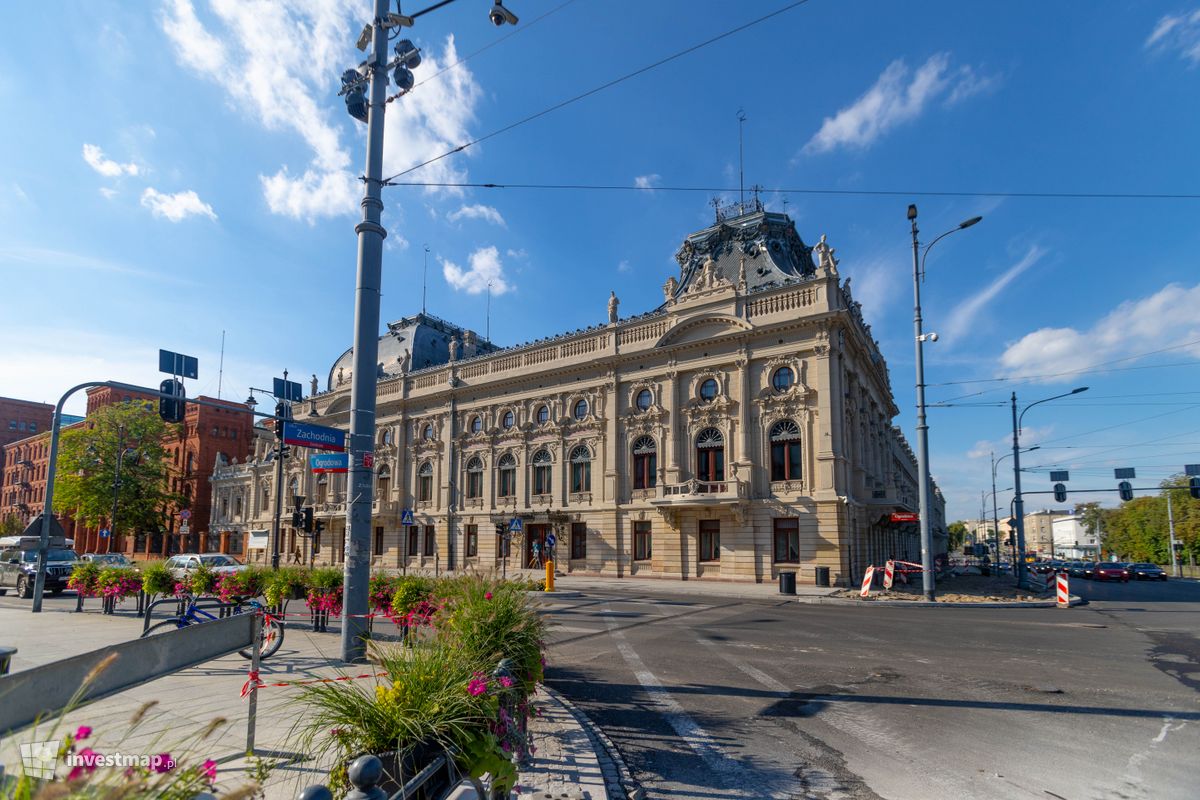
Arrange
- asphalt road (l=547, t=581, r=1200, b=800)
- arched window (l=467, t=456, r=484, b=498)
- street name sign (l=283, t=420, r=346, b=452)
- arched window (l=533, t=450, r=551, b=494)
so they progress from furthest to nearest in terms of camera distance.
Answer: arched window (l=467, t=456, r=484, b=498)
arched window (l=533, t=450, r=551, b=494)
street name sign (l=283, t=420, r=346, b=452)
asphalt road (l=547, t=581, r=1200, b=800)

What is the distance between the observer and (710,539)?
31719mm

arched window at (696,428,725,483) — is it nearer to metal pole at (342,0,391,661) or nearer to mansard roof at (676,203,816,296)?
mansard roof at (676,203,816,296)

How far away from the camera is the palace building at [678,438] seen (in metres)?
29.7

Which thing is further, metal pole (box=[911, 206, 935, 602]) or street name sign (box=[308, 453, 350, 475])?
metal pole (box=[911, 206, 935, 602])

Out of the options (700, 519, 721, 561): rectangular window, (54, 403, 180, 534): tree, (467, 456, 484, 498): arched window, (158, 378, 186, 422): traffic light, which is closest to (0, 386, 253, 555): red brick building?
(54, 403, 180, 534): tree

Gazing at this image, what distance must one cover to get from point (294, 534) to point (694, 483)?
3812 centimetres

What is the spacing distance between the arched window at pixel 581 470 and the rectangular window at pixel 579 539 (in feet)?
6.59

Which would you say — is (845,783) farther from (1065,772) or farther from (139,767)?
(139,767)

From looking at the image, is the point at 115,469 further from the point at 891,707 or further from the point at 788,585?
the point at 891,707

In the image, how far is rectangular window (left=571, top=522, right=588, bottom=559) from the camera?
36.0 m

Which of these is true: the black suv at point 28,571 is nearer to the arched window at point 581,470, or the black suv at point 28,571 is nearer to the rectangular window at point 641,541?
the arched window at point 581,470

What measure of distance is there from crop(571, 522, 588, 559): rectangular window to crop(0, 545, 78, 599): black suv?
21918 mm

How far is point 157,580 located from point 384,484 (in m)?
32.7

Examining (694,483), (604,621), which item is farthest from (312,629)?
(694,483)
